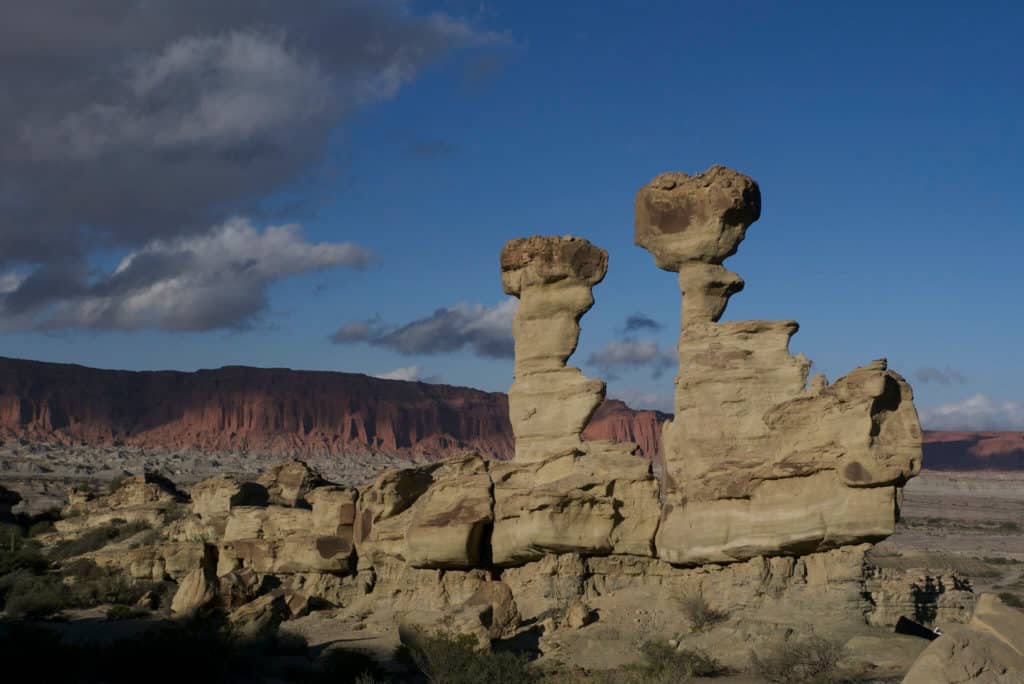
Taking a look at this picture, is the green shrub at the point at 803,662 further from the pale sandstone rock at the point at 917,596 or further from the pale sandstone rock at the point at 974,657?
the pale sandstone rock at the point at 974,657

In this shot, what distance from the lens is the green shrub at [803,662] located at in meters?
13.9

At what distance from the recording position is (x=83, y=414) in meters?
104

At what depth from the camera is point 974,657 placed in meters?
11.2

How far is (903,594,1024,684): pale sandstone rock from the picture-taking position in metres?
11.0

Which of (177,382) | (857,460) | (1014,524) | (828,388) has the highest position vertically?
(177,382)

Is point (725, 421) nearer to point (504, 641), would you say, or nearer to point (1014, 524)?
point (504, 641)

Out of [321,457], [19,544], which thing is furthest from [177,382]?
[19,544]

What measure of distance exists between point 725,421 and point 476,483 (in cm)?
524

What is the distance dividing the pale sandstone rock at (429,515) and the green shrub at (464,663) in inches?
119

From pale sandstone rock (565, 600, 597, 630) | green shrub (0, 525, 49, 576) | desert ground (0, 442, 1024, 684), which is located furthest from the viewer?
green shrub (0, 525, 49, 576)

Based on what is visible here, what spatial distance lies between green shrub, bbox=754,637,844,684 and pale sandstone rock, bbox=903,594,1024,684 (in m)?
2.39

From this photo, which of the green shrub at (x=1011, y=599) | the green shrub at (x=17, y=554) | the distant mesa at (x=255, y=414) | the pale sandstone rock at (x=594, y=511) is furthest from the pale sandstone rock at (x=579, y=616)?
the distant mesa at (x=255, y=414)

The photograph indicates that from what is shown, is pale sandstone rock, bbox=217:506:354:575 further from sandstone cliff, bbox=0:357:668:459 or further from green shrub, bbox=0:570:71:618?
sandstone cliff, bbox=0:357:668:459

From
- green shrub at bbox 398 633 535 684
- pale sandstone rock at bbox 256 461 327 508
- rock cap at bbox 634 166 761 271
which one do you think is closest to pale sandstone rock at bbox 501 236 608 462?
rock cap at bbox 634 166 761 271
